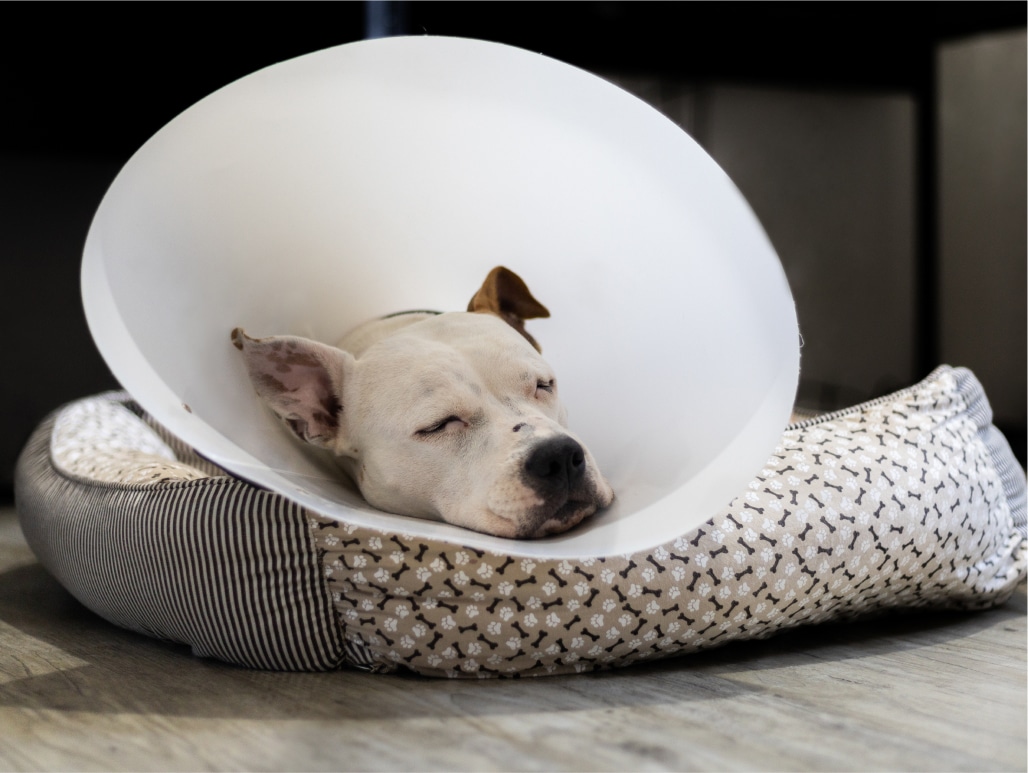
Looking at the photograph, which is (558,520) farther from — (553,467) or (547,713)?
(547,713)

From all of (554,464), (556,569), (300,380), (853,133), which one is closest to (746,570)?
(556,569)

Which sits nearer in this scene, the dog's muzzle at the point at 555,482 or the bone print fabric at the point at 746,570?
the dog's muzzle at the point at 555,482

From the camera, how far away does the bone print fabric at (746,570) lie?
3.78ft

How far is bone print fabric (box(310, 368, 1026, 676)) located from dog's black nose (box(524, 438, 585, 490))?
0.17 m

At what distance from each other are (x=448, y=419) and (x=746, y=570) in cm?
43

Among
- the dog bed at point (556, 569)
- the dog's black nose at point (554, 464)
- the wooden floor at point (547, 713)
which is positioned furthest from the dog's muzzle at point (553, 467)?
the wooden floor at point (547, 713)

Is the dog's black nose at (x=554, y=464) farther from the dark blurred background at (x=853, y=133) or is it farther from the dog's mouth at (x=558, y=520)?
the dark blurred background at (x=853, y=133)

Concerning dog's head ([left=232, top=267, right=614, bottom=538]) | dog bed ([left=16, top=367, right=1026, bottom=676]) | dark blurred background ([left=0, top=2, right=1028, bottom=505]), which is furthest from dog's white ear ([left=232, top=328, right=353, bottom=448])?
dark blurred background ([left=0, top=2, right=1028, bottom=505])

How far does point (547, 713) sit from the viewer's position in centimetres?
107

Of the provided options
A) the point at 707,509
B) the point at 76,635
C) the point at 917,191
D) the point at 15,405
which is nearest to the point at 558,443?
the point at 707,509

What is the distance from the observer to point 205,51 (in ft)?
9.82

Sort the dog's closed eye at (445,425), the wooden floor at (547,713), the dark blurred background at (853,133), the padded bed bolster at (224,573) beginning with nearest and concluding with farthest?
the wooden floor at (547,713)
the dog's closed eye at (445,425)
the padded bed bolster at (224,573)
the dark blurred background at (853,133)

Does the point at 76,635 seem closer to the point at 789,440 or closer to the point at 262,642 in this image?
the point at 262,642

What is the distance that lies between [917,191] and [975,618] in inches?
119
